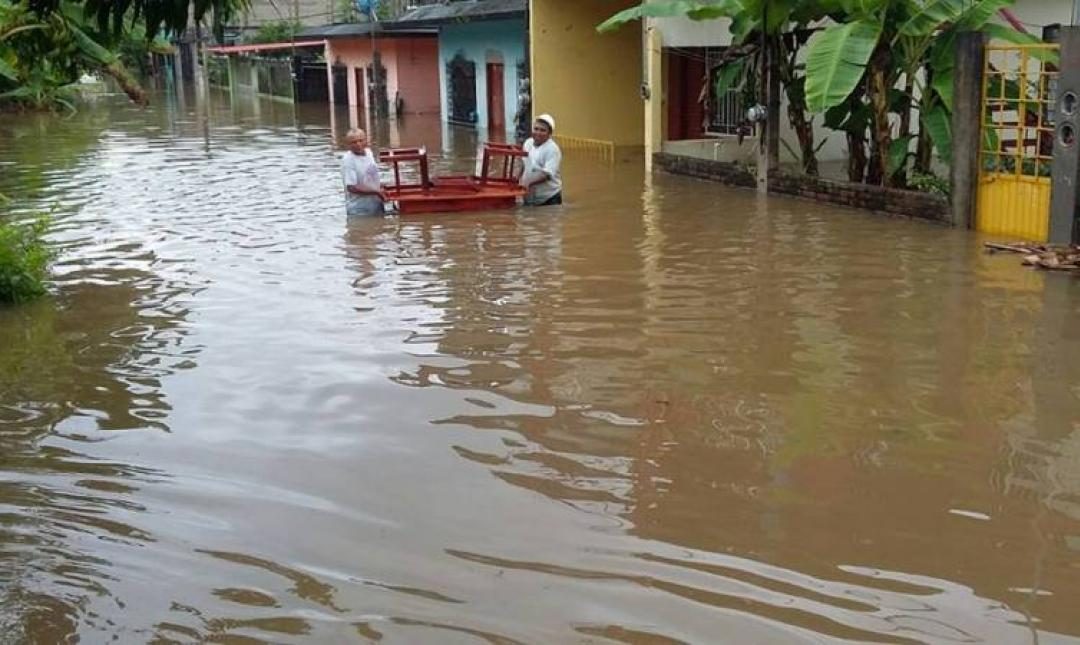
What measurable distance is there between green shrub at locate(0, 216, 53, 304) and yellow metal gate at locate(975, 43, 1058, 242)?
9.40m

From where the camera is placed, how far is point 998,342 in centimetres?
849

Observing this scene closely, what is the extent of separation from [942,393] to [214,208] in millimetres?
11711

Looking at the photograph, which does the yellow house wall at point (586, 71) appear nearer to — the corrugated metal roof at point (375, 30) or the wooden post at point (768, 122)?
the wooden post at point (768, 122)

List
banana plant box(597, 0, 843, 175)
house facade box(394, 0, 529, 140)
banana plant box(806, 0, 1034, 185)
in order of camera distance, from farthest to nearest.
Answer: house facade box(394, 0, 529, 140)
banana plant box(597, 0, 843, 175)
banana plant box(806, 0, 1034, 185)

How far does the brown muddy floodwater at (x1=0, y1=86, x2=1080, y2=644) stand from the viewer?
473 cm

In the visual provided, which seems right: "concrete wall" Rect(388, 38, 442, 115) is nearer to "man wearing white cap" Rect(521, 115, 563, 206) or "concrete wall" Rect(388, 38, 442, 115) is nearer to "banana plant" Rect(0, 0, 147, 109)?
"man wearing white cap" Rect(521, 115, 563, 206)

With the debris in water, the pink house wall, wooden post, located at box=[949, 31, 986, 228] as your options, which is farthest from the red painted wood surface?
the pink house wall

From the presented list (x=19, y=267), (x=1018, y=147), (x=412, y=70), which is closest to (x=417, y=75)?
(x=412, y=70)

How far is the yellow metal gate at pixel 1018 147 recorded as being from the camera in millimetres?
12312

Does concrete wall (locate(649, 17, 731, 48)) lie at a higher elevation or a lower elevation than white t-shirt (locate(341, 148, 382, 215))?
higher

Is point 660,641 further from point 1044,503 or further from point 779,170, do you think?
point 779,170

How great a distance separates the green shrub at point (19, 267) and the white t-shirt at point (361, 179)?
4354 millimetres

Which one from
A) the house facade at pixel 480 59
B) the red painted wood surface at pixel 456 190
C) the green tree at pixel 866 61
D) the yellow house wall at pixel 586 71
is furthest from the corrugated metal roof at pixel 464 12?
the red painted wood surface at pixel 456 190

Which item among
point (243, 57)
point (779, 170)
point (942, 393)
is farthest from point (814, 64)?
point (243, 57)
